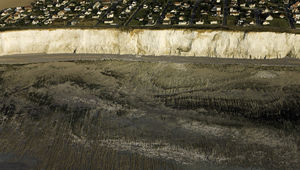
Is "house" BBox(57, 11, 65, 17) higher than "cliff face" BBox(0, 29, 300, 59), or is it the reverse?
"house" BBox(57, 11, 65, 17)

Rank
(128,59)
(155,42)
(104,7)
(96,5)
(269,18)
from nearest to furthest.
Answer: (128,59)
(155,42)
(269,18)
(104,7)
(96,5)

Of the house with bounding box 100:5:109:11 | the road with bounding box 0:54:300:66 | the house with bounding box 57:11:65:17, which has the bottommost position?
the road with bounding box 0:54:300:66

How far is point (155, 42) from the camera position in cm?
3516

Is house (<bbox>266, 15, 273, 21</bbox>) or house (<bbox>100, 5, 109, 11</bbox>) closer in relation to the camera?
house (<bbox>266, 15, 273, 21</bbox>)

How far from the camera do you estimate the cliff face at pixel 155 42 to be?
33.0 meters

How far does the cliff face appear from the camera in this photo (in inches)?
1298

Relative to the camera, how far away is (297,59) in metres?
32.1

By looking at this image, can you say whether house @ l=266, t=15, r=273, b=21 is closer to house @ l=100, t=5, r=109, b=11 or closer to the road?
the road

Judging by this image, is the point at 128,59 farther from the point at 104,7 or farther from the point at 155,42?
the point at 104,7

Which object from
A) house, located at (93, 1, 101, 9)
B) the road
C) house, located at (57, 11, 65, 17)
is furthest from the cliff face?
house, located at (93, 1, 101, 9)

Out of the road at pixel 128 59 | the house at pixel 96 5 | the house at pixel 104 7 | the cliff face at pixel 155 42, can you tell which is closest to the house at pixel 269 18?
the cliff face at pixel 155 42

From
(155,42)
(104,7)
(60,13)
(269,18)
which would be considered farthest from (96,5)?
(269,18)

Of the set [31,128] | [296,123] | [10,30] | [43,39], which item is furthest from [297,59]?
[10,30]

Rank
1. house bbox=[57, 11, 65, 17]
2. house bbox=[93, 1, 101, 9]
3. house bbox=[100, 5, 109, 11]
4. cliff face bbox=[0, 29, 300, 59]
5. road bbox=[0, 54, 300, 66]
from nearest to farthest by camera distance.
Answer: road bbox=[0, 54, 300, 66] < cliff face bbox=[0, 29, 300, 59] < house bbox=[57, 11, 65, 17] < house bbox=[100, 5, 109, 11] < house bbox=[93, 1, 101, 9]
